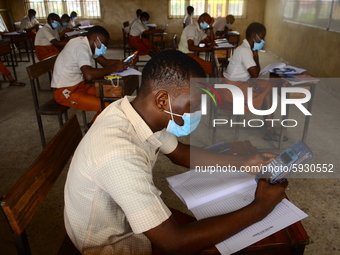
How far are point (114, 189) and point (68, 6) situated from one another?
9.62 m

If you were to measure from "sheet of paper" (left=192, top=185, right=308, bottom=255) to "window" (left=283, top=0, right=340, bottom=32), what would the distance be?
4.23 meters

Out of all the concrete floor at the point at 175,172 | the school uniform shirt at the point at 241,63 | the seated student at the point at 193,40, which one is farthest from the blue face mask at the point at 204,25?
the school uniform shirt at the point at 241,63

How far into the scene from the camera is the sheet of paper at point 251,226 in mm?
866

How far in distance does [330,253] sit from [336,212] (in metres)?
0.41

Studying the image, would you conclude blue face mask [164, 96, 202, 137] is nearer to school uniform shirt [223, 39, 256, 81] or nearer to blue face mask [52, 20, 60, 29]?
school uniform shirt [223, 39, 256, 81]

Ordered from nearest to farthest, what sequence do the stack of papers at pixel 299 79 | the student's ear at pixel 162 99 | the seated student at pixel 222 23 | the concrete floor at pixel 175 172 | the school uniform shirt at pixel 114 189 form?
the school uniform shirt at pixel 114 189, the student's ear at pixel 162 99, the concrete floor at pixel 175 172, the stack of papers at pixel 299 79, the seated student at pixel 222 23

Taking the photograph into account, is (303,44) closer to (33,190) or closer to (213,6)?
(213,6)

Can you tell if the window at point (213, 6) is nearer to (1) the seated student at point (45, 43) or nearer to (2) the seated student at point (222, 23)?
(2) the seated student at point (222, 23)

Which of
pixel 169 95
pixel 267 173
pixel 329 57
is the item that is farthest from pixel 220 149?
pixel 329 57

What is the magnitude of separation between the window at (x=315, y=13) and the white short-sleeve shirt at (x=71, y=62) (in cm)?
361

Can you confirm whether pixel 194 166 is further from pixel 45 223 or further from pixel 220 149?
pixel 45 223

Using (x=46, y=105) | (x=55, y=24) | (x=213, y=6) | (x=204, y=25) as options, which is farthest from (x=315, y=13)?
(x=55, y=24)

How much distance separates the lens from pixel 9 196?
0.86 m

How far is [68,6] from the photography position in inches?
359
